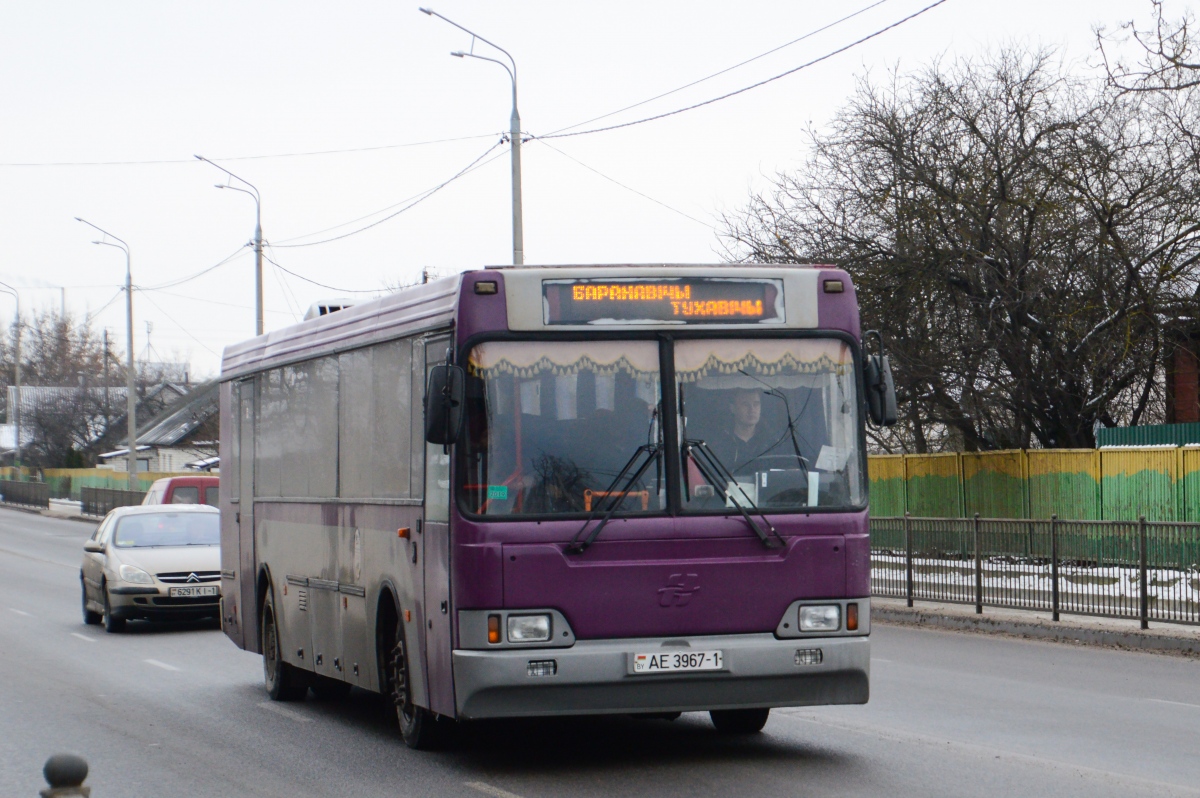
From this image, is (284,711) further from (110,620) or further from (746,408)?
(110,620)

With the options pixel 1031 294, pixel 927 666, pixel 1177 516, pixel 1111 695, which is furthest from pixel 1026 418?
pixel 1111 695

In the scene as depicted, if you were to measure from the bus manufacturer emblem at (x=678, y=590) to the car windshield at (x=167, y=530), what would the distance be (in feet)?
44.8

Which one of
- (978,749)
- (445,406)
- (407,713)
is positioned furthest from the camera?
(407,713)

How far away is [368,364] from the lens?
33.8 ft

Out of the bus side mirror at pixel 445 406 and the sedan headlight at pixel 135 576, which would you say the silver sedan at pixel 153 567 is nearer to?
the sedan headlight at pixel 135 576

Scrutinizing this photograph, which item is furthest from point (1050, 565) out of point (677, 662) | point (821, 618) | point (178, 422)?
point (178, 422)

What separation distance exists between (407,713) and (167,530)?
12.4m

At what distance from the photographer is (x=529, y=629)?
327 inches

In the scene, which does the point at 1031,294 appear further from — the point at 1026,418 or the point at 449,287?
the point at 449,287

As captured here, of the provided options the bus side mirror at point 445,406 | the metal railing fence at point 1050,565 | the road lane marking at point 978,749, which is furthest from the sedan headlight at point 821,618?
the metal railing fence at point 1050,565

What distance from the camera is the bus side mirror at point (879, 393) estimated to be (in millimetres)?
8719

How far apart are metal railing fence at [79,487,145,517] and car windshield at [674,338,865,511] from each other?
1847 inches

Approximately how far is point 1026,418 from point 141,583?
16477mm

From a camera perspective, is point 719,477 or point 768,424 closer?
point 719,477
